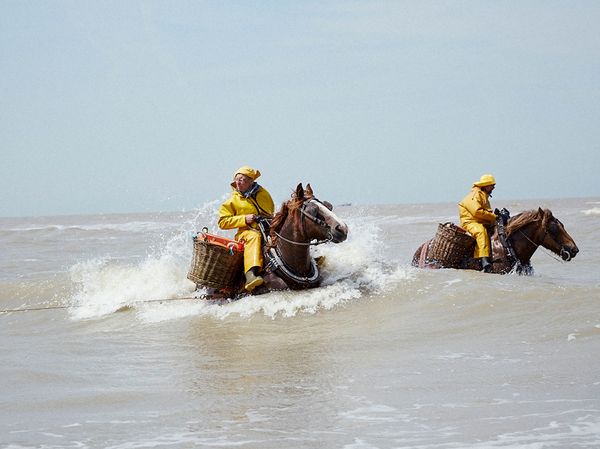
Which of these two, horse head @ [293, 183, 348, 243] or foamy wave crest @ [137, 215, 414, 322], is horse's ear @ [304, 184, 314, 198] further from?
foamy wave crest @ [137, 215, 414, 322]

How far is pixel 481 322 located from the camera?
8.41 metres

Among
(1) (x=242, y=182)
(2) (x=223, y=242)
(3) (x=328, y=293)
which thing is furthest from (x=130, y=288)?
(3) (x=328, y=293)

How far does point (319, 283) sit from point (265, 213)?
1046mm

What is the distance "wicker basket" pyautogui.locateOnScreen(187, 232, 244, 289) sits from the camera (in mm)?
9781

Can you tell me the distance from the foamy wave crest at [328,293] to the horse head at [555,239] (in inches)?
87.6

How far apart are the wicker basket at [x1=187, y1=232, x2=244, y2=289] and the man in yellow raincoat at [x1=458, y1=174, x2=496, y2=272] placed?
3307 millimetres

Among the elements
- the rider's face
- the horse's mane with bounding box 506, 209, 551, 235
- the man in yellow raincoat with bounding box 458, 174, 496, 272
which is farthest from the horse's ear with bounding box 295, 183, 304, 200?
the horse's mane with bounding box 506, 209, 551, 235

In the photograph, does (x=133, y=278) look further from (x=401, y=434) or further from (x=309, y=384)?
(x=401, y=434)

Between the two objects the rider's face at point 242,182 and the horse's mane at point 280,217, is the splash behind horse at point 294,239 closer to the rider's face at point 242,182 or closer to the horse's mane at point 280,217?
the horse's mane at point 280,217

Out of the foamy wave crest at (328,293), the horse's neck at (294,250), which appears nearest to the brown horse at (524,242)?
the foamy wave crest at (328,293)

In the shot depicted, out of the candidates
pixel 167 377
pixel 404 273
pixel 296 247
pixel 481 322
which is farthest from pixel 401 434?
pixel 404 273

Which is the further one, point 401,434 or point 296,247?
point 296,247

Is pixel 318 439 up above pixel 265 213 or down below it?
below

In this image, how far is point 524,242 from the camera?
464 inches
